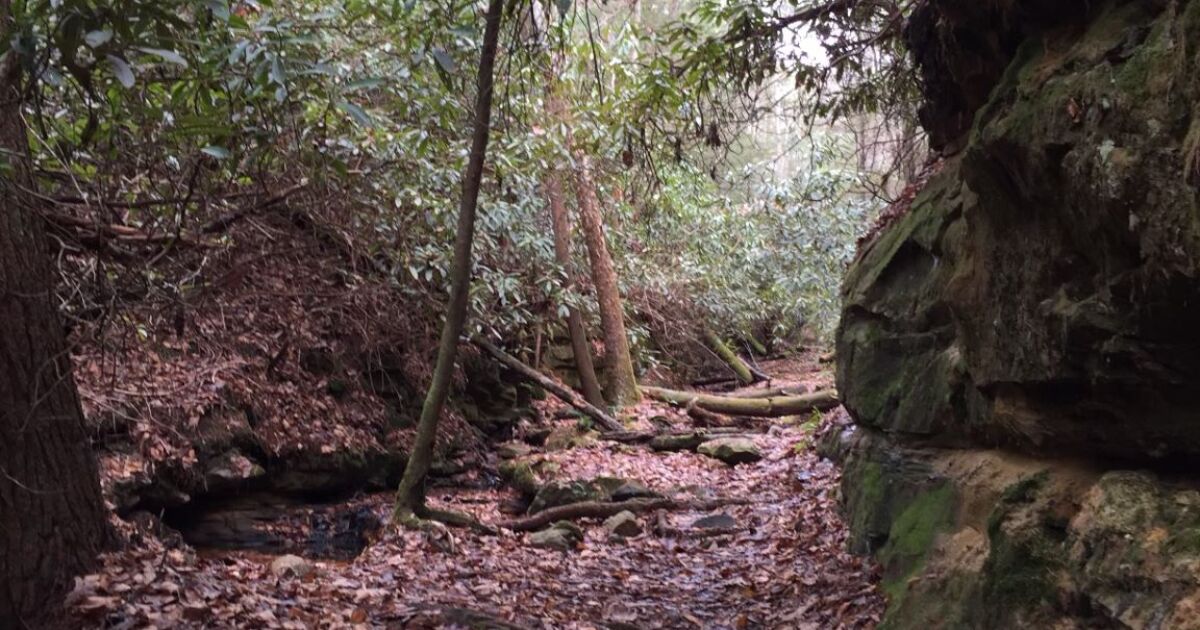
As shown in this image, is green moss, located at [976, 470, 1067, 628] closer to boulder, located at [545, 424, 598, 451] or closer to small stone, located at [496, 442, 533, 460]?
small stone, located at [496, 442, 533, 460]

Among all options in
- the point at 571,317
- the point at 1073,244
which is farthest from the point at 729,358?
the point at 1073,244

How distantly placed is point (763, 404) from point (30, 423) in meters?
11.9

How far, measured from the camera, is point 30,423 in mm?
4508

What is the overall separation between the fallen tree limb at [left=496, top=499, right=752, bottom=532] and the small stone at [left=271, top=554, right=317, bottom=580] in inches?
84.2

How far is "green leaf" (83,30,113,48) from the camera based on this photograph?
9.76 feet

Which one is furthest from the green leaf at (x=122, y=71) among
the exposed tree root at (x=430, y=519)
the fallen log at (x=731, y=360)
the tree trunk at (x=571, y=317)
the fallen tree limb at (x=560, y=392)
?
the fallen log at (x=731, y=360)

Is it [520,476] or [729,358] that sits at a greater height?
[729,358]

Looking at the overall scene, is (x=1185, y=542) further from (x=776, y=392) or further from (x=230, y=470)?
(x=776, y=392)

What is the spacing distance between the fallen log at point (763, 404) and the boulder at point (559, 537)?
22.2 ft

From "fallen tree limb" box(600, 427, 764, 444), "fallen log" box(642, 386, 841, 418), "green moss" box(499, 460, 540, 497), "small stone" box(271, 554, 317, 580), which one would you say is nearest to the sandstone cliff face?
"small stone" box(271, 554, 317, 580)

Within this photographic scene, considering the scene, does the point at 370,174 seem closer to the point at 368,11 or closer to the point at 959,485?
the point at 368,11

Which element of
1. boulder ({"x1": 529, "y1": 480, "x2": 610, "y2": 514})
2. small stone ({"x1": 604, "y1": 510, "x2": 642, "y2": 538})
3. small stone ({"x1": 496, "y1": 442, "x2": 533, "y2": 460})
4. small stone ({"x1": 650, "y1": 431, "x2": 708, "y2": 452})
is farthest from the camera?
small stone ({"x1": 650, "y1": 431, "x2": 708, "y2": 452})

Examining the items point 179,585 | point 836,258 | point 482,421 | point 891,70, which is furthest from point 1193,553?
point 836,258

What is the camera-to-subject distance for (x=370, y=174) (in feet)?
28.6
